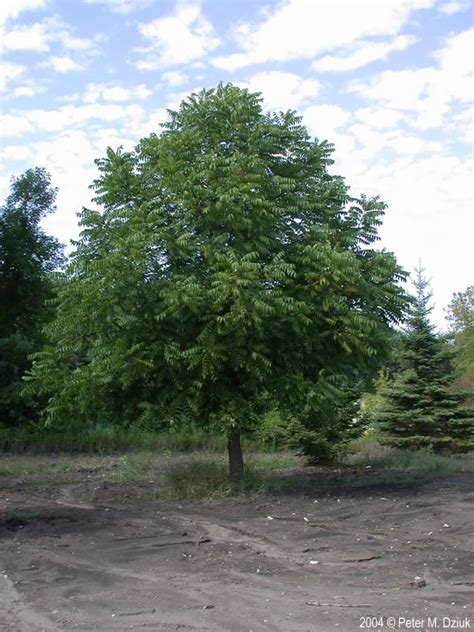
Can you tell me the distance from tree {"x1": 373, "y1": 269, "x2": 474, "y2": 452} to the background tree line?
7.09 m

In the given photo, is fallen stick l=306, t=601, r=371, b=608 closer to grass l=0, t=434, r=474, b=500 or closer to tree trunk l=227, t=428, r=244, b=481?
grass l=0, t=434, r=474, b=500

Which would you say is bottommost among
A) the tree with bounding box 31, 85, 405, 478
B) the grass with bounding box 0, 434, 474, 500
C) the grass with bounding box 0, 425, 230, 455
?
the grass with bounding box 0, 434, 474, 500

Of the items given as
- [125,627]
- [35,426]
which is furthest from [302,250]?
[35,426]

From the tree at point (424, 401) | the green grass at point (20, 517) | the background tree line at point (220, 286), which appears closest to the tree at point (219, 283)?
the background tree line at point (220, 286)

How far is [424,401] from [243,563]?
13529 millimetres

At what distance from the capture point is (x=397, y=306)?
41.8ft

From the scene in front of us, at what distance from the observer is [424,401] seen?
20.1 metres

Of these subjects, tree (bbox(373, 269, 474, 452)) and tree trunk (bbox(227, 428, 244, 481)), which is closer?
tree trunk (bbox(227, 428, 244, 481))

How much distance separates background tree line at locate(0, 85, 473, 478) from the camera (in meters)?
11.2

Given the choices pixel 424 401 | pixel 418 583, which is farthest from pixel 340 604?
pixel 424 401

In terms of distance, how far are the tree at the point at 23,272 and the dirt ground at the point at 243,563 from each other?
13.9 metres

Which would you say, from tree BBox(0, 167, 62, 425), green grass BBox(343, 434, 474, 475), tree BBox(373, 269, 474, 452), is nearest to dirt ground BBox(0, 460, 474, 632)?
green grass BBox(343, 434, 474, 475)

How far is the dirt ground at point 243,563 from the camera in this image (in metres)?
5.83

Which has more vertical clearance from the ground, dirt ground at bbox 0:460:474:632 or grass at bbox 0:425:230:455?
grass at bbox 0:425:230:455
